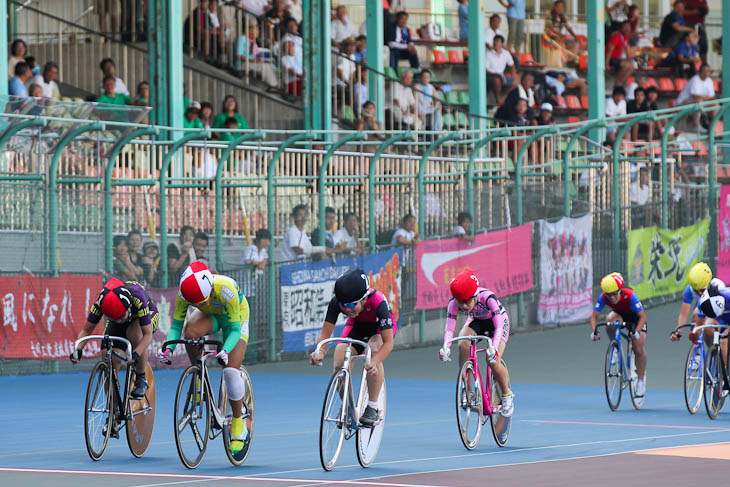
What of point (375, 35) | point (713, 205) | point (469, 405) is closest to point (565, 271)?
point (713, 205)

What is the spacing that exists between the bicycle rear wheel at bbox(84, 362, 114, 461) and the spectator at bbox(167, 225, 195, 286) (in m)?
7.27

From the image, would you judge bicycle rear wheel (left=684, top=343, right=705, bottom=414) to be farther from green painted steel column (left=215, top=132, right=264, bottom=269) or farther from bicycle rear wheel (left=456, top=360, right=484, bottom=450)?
green painted steel column (left=215, top=132, right=264, bottom=269)

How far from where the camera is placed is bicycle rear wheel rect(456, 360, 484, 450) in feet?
35.4

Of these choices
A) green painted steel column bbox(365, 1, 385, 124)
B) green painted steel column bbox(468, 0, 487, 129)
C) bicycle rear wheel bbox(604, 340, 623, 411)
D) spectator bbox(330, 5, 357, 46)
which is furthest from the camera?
spectator bbox(330, 5, 357, 46)

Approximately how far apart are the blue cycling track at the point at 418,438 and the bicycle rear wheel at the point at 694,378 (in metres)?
0.16

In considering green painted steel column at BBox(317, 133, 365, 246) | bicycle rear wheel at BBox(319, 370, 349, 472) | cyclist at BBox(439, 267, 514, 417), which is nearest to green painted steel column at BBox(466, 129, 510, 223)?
green painted steel column at BBox(317, 133, 365, 246)

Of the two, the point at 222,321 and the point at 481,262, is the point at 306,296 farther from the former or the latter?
the point at 222,321

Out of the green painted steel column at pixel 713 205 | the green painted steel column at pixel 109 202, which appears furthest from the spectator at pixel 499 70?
the green painted steel column at pixel 109 202

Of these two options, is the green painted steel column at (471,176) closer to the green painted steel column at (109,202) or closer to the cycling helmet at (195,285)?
the green painted steel column at (109,202)

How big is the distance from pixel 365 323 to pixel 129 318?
5.69 ft

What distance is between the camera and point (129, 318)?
1054 centimetres

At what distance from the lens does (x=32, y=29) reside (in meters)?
23.7

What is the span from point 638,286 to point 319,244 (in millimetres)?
6048

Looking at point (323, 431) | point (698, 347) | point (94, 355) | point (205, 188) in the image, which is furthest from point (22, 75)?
point (323, 431)
